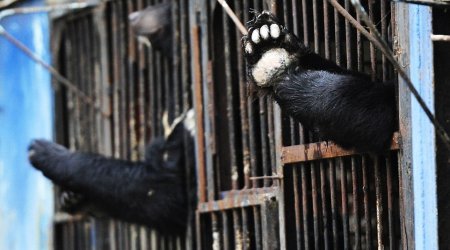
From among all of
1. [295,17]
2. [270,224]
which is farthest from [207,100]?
[295,17]

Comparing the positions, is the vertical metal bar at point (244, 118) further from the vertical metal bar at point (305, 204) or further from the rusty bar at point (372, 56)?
the rusty bar at point (372, 56)

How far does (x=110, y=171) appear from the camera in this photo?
23.1ft

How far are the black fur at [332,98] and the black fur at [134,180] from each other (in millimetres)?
2161

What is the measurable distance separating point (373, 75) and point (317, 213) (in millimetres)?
736

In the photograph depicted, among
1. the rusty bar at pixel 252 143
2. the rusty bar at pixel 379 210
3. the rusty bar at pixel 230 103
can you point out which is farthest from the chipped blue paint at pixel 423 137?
the rusty bar at pixel 230 103

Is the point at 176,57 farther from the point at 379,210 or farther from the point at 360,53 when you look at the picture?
the point at 379,210

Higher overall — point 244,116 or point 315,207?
point 244,116

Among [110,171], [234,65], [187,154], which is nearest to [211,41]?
[234,65]

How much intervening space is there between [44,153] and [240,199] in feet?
6.50

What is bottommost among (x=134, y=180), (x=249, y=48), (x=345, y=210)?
(x=345, y=210)

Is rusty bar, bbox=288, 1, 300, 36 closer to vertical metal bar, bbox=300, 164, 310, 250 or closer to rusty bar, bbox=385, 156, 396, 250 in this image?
vertical metal bar, bbox=300, 164, 310, 250

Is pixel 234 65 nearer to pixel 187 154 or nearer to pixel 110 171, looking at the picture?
pixel 187 154

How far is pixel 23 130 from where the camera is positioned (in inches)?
336

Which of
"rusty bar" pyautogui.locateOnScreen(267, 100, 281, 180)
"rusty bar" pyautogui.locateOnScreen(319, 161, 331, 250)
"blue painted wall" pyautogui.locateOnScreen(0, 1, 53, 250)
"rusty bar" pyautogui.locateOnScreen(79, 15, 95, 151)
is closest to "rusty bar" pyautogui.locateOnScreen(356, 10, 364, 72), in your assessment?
"rusty bar" pyautogui.locateOnScreen(319, 161, 331, 250)
